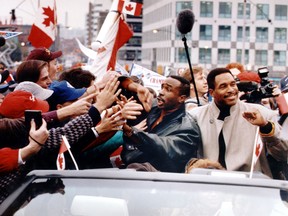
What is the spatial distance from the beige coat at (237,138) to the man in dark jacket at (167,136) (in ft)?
0.29

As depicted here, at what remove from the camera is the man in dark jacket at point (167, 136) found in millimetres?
7062

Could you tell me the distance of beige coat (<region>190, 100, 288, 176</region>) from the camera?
23.5 ft

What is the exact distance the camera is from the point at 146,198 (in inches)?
194

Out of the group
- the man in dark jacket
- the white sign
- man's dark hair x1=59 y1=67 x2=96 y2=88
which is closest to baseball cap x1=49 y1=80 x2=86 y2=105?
the man in dark jacket

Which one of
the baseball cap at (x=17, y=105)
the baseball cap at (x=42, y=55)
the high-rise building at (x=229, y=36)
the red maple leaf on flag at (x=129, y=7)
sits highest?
the red maple leaf on flag at (x=129, y=7)

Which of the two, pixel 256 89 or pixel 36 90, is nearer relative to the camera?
pixel 36 90

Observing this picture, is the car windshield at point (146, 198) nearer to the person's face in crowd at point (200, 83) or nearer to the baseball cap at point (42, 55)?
the baseball cap at point (42, 55)

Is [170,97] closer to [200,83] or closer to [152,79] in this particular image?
[200,83]

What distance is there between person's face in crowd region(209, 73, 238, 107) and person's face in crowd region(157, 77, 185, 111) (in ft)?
0.94

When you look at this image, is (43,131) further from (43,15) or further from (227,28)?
(227,28)

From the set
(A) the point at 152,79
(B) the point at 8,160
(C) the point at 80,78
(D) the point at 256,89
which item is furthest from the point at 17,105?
(A) the point at 152,79

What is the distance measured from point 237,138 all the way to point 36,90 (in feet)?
5.08

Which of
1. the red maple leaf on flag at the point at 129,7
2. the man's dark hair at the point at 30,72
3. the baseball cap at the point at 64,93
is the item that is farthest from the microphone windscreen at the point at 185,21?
the red maple leaf on flag at the point at 129,7

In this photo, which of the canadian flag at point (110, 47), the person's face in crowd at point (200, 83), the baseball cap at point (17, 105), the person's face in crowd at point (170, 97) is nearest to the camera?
the baseball cap at point (17, 105)
